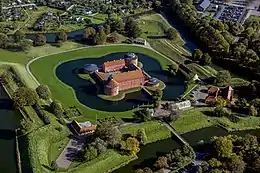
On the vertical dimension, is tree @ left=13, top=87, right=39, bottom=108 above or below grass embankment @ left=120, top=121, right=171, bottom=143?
above

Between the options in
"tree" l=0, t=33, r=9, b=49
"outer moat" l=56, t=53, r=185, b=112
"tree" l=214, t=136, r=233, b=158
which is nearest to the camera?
"tree" l=214, t=136, r=233, b=158

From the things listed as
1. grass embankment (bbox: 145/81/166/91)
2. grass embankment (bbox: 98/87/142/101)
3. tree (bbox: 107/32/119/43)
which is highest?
tree (bbox: 107/32/119/43)

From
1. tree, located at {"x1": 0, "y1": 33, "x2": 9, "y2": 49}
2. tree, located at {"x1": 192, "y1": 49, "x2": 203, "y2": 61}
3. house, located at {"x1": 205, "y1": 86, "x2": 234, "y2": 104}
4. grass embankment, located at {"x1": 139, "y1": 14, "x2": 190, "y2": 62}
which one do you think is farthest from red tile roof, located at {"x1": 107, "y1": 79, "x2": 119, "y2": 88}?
tree, located at {"x1": 0, "y1": 33, "x2": 9, "y2": 49}

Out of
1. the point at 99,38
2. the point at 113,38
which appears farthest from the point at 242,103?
the point at 99,38

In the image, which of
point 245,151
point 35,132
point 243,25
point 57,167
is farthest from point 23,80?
point 243,25

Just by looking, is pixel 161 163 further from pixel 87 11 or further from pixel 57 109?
pixel 87 11

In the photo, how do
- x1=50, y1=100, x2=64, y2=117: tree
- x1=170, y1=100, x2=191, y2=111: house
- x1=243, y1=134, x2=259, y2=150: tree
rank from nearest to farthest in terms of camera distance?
x1=243, y1=134, x2=259, y2=150: tree < x1=50, y1=100, x2=64, y2=117: tree < x1=170, y1=100, x2=191, y2=111: house

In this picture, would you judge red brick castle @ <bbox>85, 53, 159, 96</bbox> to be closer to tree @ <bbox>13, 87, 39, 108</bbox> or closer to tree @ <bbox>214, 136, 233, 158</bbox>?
tree @ <bbox>13, 87, 39, 108</bbox>

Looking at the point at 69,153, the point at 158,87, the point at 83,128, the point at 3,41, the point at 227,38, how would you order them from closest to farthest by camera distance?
the point at 69,153
the point at 83,128
the point at 158,87
the point at 3,41
the point at 227,38
